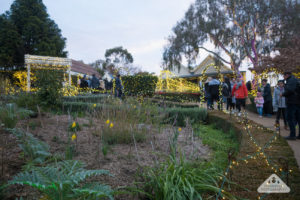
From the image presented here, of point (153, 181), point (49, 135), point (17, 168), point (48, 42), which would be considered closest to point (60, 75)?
point (49, 135)

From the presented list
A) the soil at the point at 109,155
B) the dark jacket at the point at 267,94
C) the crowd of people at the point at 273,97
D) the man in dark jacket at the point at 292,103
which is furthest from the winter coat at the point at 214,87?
the soil at the point at 109,155

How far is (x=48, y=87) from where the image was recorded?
592 cm

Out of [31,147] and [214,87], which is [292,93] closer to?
[214,87]

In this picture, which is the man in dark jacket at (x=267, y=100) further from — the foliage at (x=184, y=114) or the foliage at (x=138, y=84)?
the foliage at (x=138, y=84)

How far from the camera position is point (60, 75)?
6.43 metres

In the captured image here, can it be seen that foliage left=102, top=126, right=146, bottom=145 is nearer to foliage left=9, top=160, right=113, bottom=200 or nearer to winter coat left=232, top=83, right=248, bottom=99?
foliage left=9, top=160, right=113, bottom=200

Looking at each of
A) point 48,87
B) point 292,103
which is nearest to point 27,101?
point 48,87

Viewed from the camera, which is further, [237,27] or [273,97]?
[237,27]

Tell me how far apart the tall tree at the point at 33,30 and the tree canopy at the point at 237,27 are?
13525 mm

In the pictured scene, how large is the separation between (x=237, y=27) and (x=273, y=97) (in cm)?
1655

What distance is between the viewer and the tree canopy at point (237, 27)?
2002 centimetres

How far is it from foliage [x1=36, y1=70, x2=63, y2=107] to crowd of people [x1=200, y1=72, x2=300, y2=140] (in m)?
4.88

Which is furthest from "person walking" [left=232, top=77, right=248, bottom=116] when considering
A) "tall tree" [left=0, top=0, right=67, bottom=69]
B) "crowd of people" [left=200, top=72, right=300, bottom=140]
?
"tall tree" [left=0, top=0, right=67, bottom=69]

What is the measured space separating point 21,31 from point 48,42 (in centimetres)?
301
